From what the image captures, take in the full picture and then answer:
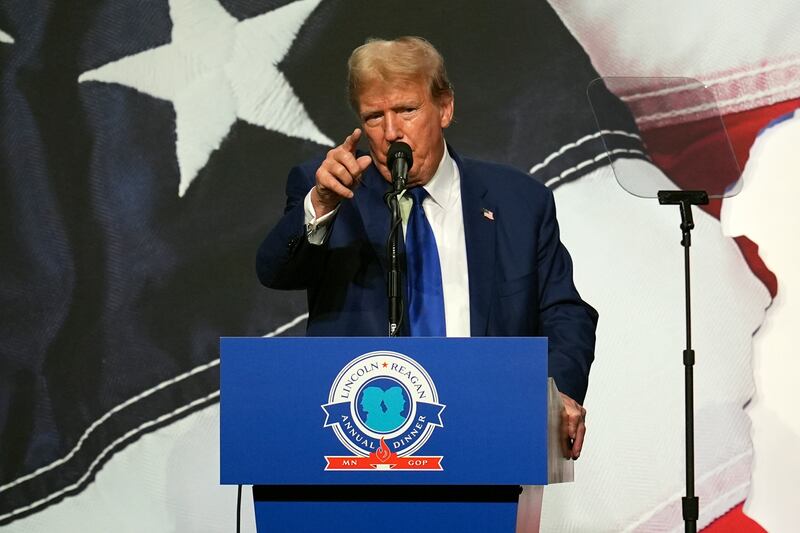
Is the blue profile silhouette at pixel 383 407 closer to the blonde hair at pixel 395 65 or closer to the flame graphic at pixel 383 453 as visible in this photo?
the flame graphic at pixel 383 453

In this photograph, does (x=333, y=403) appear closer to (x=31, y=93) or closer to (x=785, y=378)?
(x=785, y=378)

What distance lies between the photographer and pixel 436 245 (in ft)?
9.23

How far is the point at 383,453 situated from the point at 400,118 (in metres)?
1.14

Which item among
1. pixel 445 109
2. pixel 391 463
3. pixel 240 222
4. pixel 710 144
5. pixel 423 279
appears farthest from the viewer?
pixel 240 222

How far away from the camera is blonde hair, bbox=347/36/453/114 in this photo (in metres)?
2.79

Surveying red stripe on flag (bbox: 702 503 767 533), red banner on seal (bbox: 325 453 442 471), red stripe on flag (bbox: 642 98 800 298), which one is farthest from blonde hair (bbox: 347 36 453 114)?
red stripe on flag (bbox: 702 503 767 533)

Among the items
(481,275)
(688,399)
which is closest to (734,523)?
(688,399)

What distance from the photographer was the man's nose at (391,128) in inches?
109

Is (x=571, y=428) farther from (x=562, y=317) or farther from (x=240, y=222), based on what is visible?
(x=240, y=222)

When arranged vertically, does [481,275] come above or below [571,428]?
above

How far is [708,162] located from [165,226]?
6.89 ft

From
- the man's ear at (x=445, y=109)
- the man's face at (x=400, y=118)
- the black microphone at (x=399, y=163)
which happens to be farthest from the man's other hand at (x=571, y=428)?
the man's ear at (x=445, y=109)

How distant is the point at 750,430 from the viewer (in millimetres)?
4180

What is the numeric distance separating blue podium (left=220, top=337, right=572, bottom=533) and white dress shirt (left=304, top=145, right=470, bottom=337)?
2.68 feet
